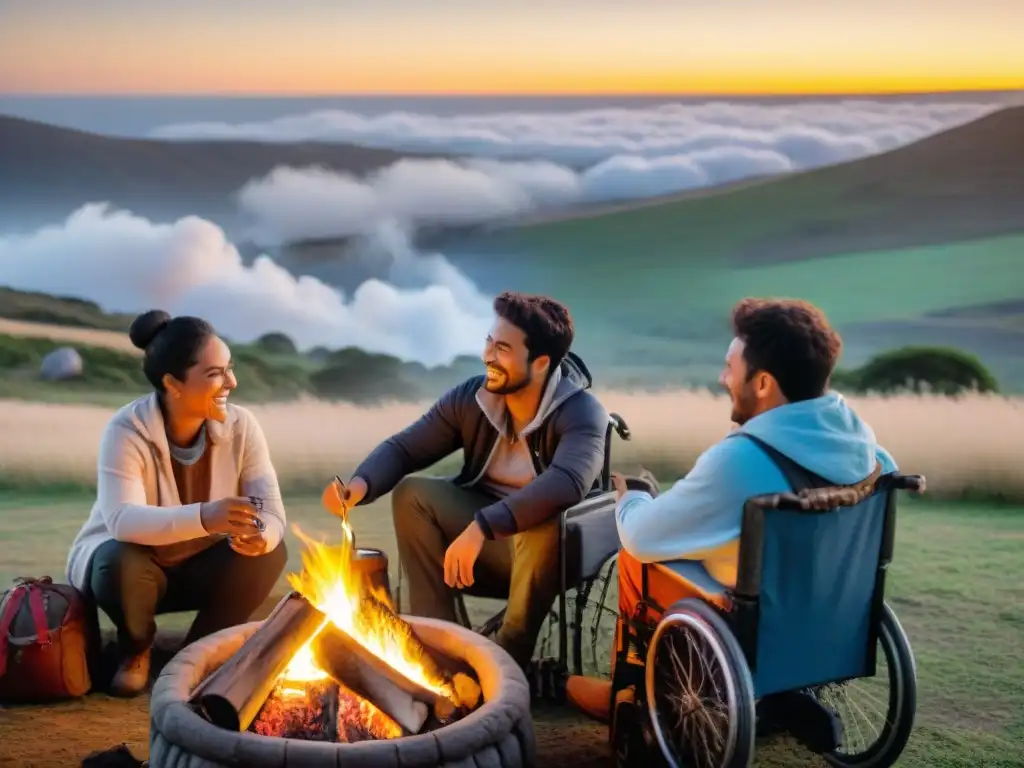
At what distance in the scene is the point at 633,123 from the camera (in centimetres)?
622

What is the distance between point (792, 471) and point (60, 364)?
4.97 meters

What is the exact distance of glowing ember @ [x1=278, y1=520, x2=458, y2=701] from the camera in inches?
99.0

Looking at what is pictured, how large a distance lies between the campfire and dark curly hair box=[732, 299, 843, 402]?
93 centimetres

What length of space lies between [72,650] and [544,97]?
3.93 metres

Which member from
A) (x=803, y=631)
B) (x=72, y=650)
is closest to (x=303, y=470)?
(x=72, y=650)

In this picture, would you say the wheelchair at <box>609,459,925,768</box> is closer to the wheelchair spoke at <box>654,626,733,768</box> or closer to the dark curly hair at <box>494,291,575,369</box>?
the wheelchair spoke at <box>654,626,733,768</box>

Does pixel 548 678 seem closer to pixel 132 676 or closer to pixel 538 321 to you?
pixel 538 321

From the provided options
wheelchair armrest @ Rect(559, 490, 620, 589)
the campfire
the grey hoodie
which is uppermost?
the grey hoodie

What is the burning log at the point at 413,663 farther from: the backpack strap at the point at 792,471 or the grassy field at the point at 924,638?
the backpack strap at the point at 792,471

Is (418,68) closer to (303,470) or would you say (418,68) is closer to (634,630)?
(303,470)

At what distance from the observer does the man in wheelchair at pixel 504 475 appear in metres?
3.05

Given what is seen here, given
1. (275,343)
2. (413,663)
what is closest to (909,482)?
(413,663)

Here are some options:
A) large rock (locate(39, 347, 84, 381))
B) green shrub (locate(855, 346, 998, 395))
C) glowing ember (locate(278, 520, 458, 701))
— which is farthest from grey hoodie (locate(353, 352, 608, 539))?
large rock (locate(39, 347, 84, 381))

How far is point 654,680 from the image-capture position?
8.42 ft
